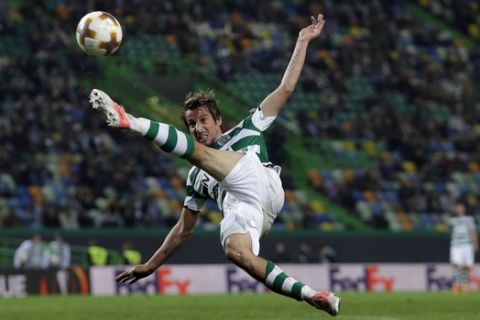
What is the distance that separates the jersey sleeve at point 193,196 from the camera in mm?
9562

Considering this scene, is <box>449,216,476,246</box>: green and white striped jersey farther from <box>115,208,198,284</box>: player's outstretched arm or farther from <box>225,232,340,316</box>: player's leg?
<box>225,232,340,316</box>: player's leg


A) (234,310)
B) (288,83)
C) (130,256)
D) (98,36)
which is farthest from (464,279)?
(98,36)

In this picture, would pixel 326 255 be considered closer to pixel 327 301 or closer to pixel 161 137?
pixel 327 301

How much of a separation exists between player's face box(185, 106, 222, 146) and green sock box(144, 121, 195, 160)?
873 mm

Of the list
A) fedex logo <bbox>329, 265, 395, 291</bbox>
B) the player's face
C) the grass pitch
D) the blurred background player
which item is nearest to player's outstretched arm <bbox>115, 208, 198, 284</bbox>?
the player's face

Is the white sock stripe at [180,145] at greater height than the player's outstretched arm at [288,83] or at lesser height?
lesser

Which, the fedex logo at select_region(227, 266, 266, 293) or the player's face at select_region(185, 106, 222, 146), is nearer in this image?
the player's face at select_region(185, 106, 222, 146)

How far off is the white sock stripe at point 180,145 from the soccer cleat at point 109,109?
43 centimetres

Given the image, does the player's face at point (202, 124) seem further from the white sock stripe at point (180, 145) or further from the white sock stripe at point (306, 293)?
the white sock stripe at point (306, 293)

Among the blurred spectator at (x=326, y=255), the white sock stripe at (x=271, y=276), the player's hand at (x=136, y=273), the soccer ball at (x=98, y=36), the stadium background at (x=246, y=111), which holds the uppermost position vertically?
the stadium background at (x=246, y=111)

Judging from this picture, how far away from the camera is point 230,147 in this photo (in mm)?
9242

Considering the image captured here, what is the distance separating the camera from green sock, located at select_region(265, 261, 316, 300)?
835 centimetres

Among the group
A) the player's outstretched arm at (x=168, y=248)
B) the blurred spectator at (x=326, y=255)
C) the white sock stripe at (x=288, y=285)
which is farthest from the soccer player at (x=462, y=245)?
the white sock stripe at (x=288, y=285)

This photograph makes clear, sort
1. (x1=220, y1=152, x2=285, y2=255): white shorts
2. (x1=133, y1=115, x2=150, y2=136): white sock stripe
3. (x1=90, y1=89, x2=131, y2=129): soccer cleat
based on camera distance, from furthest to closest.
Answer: (x1=220, y1=152, x2=285, y2=255): white shorts < (x1=133, y1=115, x2=150, y2=136): white sock stripe < (x1=90, y1=89, x2=131, y2=129): soccer cleat
